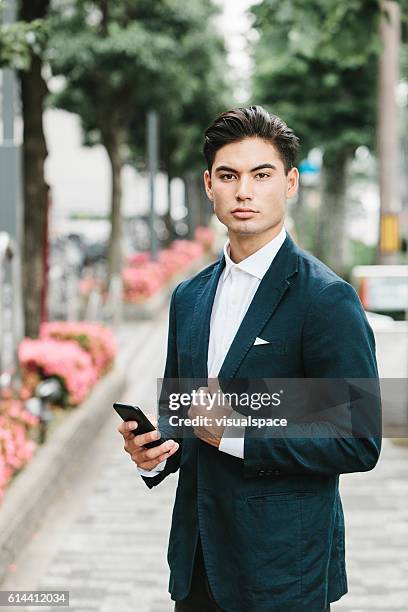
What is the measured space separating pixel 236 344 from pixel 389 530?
13.4ft

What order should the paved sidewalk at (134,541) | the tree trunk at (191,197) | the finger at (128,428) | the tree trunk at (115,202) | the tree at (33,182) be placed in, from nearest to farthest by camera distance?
the finger at (128,428) < the paved sidewalk at (134,541) < the tree at (33,182) < the tree trunk at (115,202) < the tree trunk at (191,197)

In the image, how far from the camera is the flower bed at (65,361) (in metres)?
8.13

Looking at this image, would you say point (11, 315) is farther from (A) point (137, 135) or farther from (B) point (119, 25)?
(A) point (137, 135)

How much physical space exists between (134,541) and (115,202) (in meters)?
14.5

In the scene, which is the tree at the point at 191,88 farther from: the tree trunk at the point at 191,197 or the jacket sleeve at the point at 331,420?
the jacket sleeve at the point at 331,420

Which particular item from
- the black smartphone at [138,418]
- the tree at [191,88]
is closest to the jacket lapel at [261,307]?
the black smartphone at [138,418]

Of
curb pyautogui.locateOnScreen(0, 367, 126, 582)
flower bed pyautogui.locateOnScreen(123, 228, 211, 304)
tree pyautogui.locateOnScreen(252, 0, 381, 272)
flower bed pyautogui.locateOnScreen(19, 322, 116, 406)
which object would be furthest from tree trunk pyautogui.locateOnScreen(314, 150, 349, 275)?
curb pyautogui.locateOnScreen(0, 367, 126, 582)

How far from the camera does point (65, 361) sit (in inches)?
324

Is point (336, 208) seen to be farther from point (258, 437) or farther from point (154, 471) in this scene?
point (258, 437)

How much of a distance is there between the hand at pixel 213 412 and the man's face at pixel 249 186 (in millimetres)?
400

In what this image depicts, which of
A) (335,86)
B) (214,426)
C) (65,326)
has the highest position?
(335,86)

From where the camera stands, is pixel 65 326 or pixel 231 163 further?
pixel 65 326

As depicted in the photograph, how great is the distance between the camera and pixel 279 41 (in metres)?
20.9

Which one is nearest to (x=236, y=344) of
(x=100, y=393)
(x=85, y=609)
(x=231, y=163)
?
(x=231, y=163)
